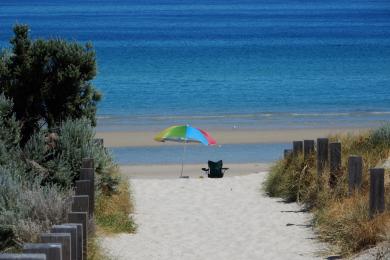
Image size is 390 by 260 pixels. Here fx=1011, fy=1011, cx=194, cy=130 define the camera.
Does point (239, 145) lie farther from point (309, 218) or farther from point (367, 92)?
point (367, 92)

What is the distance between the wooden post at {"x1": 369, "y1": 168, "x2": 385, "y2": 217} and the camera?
37.0ft

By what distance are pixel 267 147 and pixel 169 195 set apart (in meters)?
12.2

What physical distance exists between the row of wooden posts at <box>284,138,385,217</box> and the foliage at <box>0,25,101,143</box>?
11.6ft

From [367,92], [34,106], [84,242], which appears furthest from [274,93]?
[84,242]

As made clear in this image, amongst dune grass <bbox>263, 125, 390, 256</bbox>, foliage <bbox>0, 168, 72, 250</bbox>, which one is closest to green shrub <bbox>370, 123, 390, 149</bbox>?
dune grass <bbox>263, 125, 390, 256</bbox>

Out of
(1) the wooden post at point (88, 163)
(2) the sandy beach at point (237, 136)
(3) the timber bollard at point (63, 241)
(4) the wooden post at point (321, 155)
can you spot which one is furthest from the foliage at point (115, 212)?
(2) the sandy beach at point (237, 136)

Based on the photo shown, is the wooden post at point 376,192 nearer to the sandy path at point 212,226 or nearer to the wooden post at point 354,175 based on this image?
the sandy path at point 212,226

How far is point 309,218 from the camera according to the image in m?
14.0

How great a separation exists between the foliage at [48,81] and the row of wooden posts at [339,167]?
353 cm

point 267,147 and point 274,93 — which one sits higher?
point 274,93

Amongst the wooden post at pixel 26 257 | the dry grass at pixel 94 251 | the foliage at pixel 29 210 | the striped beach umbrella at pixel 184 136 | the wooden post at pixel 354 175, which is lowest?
the dry grass at pixel 94 251

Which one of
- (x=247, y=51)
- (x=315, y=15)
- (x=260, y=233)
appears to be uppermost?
(x=315, y=15)

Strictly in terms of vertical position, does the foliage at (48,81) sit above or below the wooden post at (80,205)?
above

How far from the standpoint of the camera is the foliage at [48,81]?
15.4 m
